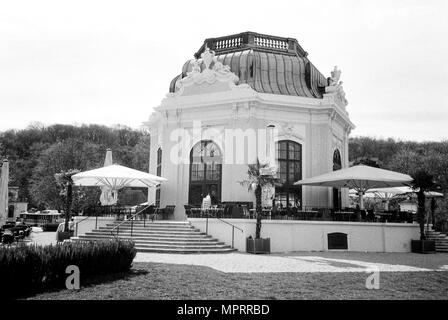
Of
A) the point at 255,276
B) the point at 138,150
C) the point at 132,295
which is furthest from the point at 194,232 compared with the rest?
the point at 138,150

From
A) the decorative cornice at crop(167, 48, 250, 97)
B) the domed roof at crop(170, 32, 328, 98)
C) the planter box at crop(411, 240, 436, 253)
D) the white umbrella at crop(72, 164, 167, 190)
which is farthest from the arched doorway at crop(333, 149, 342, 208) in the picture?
the white umbrella at crop(72, 164, 167, 190)

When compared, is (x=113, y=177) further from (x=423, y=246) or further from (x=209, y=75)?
(x=423, y=246)

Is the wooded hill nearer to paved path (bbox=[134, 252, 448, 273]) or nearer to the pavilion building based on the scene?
the pavilion building

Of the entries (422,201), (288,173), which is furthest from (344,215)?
(288,173)

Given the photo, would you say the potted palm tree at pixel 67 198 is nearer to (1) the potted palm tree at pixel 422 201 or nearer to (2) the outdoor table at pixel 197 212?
(2) the outdoor table at pixel 197 212

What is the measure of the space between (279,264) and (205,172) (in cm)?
997

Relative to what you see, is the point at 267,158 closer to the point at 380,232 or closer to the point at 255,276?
the point at 380,232

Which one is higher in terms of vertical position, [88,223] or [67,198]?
[67,198]

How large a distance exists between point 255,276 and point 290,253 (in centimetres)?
690

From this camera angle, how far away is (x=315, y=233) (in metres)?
17.7

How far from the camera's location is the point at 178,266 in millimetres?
11039

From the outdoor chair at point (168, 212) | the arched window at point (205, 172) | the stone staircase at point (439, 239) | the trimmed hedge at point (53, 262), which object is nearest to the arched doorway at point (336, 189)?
the stone staircase at point (439, 239)

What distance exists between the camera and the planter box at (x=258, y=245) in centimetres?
1602

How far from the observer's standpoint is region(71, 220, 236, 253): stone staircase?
15.5m
